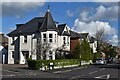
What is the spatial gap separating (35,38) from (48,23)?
371cm

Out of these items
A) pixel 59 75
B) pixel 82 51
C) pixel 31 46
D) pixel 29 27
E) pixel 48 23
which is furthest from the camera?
pixel 29 27

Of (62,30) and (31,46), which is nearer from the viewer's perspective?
(31,46)

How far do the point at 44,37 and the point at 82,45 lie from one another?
26.5 ft

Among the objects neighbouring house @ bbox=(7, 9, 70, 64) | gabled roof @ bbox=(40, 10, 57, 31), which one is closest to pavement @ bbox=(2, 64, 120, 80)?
neighbouring house @ bbox=(7, 9, 70, 64)

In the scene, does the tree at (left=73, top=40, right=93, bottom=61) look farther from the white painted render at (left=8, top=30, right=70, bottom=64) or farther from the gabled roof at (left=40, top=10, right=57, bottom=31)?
the gabled roof at (left=40, top=10, right=57, bottom=31)

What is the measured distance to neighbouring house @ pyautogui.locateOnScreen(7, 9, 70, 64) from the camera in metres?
47.7

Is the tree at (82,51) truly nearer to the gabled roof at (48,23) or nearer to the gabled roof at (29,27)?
the gabled roof at (48,23)

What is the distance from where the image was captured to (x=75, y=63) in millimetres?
45812

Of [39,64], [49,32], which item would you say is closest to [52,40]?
[49,32]

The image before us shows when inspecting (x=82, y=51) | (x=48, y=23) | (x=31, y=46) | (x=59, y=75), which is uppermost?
(x=48, y=23)

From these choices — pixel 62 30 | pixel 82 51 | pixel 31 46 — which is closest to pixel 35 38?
pixel 31 46

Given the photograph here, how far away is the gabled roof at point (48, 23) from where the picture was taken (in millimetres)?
47862

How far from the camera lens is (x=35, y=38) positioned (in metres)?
49.6

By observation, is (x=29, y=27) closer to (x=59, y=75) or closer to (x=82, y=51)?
(x=82, y=51)
